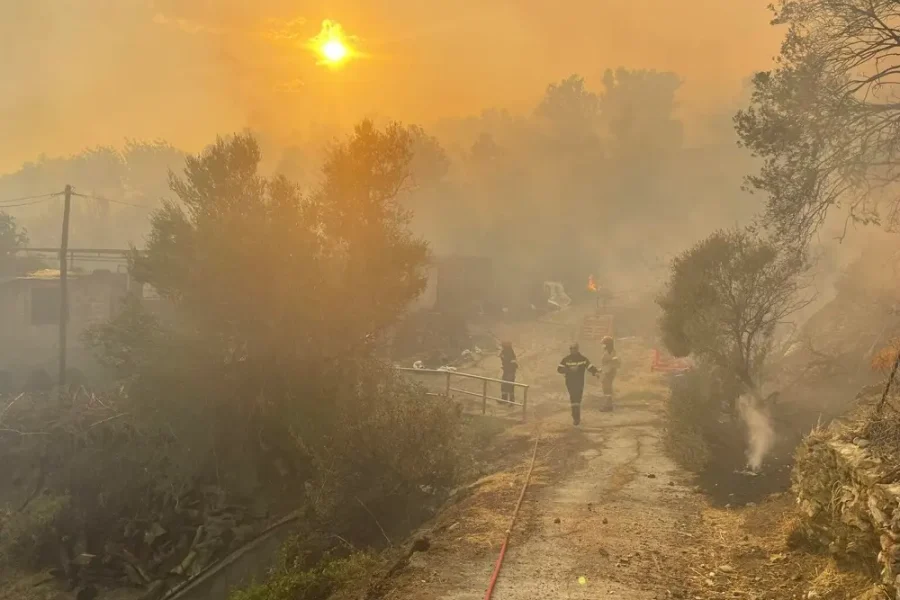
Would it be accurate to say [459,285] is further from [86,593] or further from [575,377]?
[86,593]

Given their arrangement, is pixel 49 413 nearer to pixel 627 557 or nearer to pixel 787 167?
pixel 627 557

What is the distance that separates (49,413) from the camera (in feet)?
69.3

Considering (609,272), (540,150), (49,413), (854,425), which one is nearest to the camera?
(854,425)

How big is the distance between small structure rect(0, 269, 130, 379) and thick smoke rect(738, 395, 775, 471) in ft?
97.4

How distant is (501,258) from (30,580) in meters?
47.7

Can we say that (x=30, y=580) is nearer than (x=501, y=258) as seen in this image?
Yes

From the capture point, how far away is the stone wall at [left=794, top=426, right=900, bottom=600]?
5.02m

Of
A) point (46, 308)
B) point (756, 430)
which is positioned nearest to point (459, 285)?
point (46, 308)

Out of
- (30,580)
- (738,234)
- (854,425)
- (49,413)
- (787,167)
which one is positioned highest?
(787,167)

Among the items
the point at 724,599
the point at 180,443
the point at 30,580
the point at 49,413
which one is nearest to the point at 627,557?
the point at 724,599

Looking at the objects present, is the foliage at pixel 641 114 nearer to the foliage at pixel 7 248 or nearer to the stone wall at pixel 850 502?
the foliage at pixel 7 248

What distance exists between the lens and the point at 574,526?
8445 millimetres

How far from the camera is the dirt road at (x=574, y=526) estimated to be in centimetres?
666

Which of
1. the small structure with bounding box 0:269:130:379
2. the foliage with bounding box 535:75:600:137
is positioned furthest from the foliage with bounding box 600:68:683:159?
the small structure with bounding box 0:269:130:379
